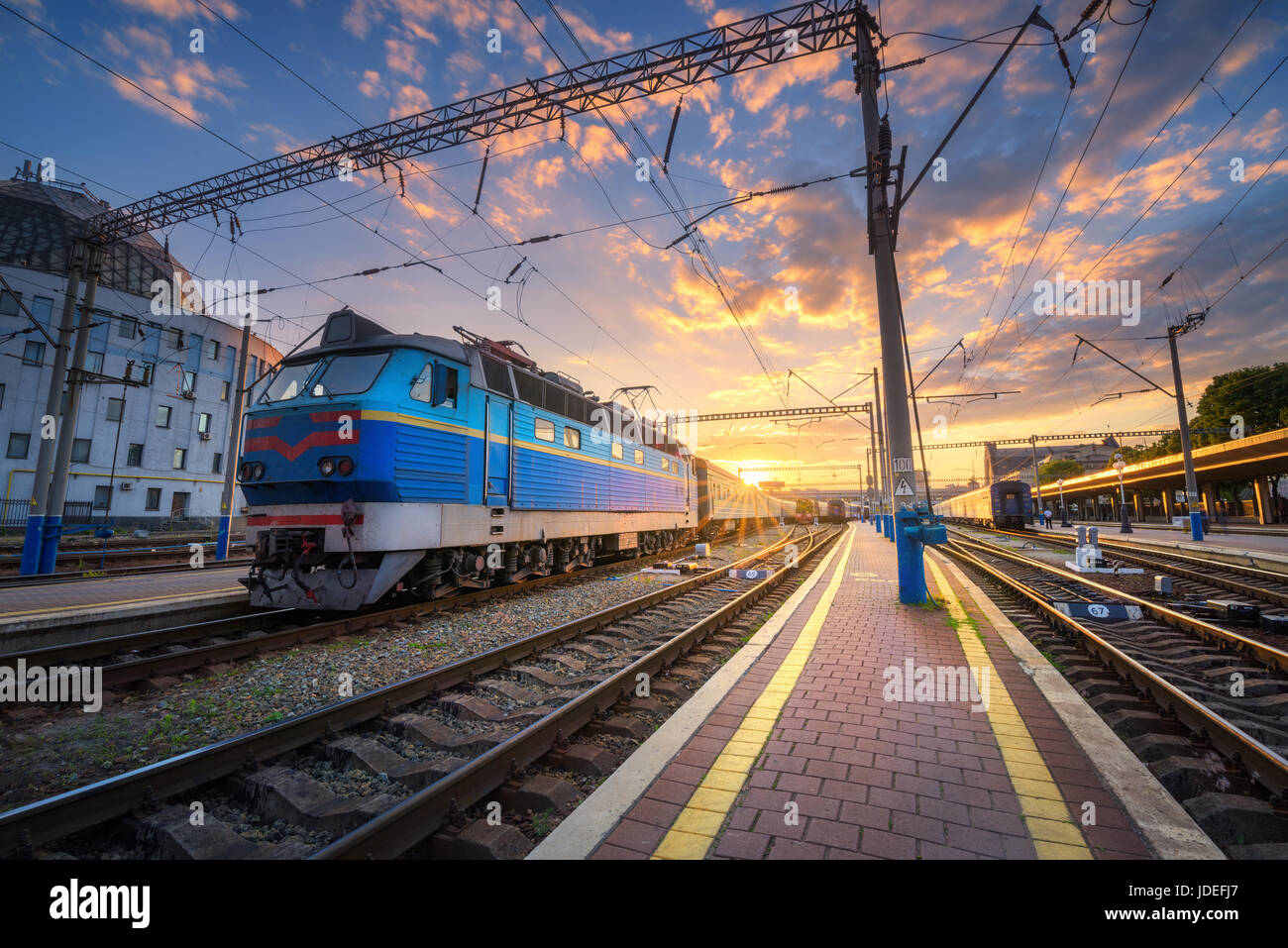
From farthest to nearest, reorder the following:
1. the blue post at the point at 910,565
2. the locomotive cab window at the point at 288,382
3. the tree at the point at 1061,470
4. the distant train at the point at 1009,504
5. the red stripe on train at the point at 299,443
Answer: the tree at the point at 1061,470, the distant train at the point at 1009,504, the blue post at the point at 910,565, the locomotive cab window at the point at 288,382, the red stripe on train at the point at 299,443

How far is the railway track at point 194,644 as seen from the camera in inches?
193

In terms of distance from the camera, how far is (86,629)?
6352mm

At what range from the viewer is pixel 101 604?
7.18m

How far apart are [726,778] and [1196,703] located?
137 inches

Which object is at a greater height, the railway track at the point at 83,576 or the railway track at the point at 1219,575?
the railway track at the point at 83,576

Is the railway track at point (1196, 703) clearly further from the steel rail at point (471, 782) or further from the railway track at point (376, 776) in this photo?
the steel rail at point (471, 782)

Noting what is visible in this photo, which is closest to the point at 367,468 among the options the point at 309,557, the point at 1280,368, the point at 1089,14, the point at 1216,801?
the point at 309,557

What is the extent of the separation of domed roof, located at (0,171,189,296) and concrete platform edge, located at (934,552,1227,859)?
132 ft

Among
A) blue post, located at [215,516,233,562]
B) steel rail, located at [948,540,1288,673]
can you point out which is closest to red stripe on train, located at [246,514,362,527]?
blue post, located at [215,516,233,562]

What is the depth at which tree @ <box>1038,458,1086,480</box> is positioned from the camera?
257ft

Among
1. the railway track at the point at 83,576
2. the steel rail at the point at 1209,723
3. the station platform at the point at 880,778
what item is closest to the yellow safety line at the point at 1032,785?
the station platform at the point at 880,778

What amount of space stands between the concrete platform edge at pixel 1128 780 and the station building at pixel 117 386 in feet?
111
